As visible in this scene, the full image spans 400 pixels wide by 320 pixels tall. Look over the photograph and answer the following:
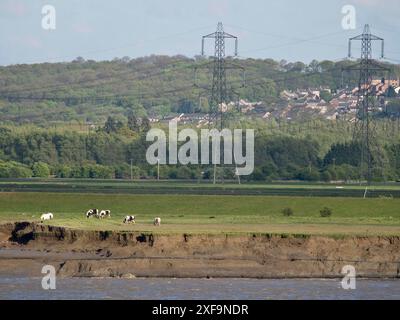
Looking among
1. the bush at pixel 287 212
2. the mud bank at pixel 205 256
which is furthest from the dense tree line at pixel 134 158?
the mud bank at pixel 205 256

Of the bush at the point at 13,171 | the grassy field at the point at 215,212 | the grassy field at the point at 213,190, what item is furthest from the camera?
the bush at the point at 13,171

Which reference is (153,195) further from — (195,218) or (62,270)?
(62,270)

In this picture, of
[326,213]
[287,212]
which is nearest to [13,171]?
[287,212]

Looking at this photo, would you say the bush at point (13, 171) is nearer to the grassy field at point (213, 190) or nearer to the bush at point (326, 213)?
the grassy field at point (213, 190)

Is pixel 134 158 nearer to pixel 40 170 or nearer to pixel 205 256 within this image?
pixel 40 170
